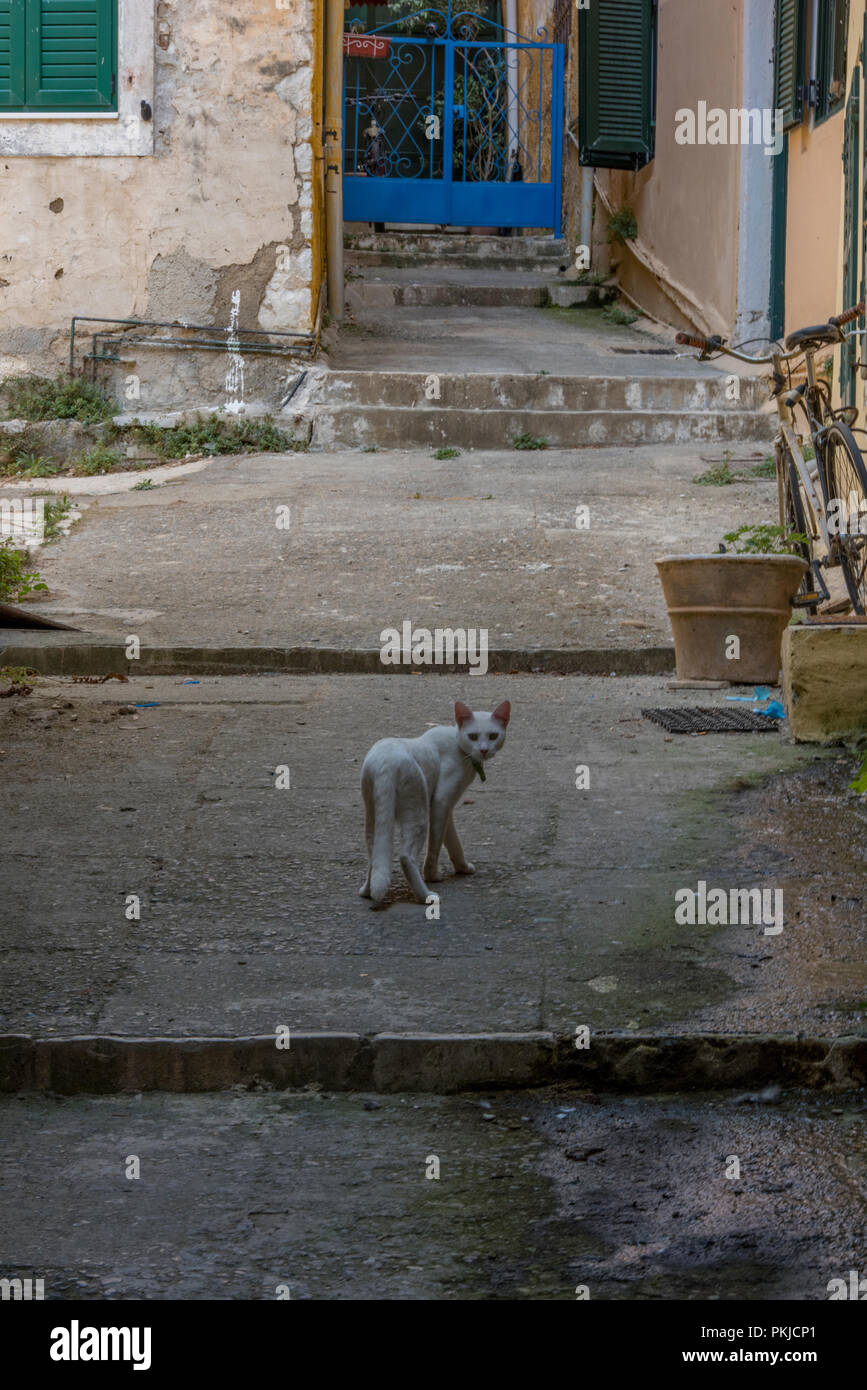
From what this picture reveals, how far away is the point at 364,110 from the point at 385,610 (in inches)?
521

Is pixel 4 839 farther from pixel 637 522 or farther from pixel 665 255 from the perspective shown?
pixel 665 255

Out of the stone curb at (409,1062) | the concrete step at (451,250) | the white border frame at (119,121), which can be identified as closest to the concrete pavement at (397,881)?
the stone curb at (409,1062)

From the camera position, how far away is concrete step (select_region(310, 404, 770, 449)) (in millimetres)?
10125

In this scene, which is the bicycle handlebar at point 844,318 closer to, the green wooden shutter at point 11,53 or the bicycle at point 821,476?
the bicycle at point 821,476

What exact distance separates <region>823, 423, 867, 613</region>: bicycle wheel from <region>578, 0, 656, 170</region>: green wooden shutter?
9.18m

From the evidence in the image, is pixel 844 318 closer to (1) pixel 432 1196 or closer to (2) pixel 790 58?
(1) pixel 432 1196

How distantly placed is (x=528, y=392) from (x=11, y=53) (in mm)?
4401

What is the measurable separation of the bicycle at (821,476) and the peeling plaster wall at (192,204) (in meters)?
5.16

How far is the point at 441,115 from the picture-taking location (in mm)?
18438

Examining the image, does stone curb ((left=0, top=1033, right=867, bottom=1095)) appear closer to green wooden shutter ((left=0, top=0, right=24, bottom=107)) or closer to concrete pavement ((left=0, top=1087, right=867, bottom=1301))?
concrete pavement ((left=0, top=1087, right=867, bottom=1301))

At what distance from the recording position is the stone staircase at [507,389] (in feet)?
33.3

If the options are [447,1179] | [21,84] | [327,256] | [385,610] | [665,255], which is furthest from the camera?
[665,255]
